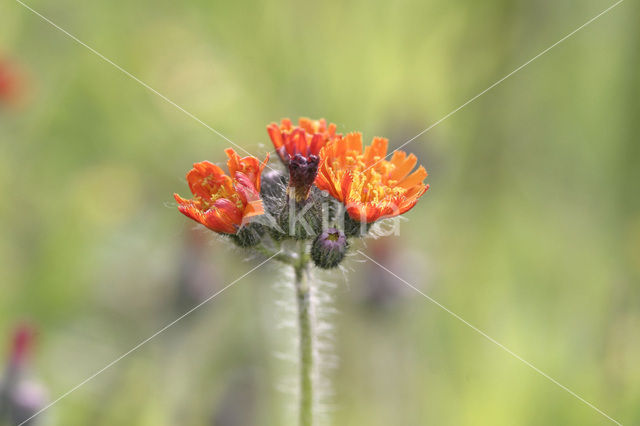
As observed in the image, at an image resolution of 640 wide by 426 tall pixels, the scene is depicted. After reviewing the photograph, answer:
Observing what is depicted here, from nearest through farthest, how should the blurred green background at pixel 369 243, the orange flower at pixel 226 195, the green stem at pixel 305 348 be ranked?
1. the orange flower at pixel 226 195
2. the green stem at pixel 305 348
3. the blurred green background at pixel 369 243

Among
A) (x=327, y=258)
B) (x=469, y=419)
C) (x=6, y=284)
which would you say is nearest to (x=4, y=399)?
(x=6, y=284)

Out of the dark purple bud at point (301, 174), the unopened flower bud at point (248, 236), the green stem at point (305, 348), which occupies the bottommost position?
the green stem at point (305, 348)

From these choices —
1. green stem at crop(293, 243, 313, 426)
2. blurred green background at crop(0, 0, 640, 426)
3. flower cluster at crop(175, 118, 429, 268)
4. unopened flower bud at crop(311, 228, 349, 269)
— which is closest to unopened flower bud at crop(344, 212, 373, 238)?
flower cluster at crop(175, 118, 429, 268)

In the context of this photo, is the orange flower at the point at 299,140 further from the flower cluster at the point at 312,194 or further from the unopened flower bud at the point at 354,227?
the unopened flower bud at the point at 354,227

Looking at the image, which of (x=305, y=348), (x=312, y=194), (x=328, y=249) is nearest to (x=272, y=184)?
(x=312, y=194)

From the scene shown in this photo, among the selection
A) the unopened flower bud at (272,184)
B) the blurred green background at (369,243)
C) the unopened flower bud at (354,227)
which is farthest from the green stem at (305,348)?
the blurred green background at (369,243)

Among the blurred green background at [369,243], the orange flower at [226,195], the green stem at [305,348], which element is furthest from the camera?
the blurred green background at [369,243]

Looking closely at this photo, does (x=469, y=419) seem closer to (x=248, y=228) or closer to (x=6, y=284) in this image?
(x=248, y=228)
